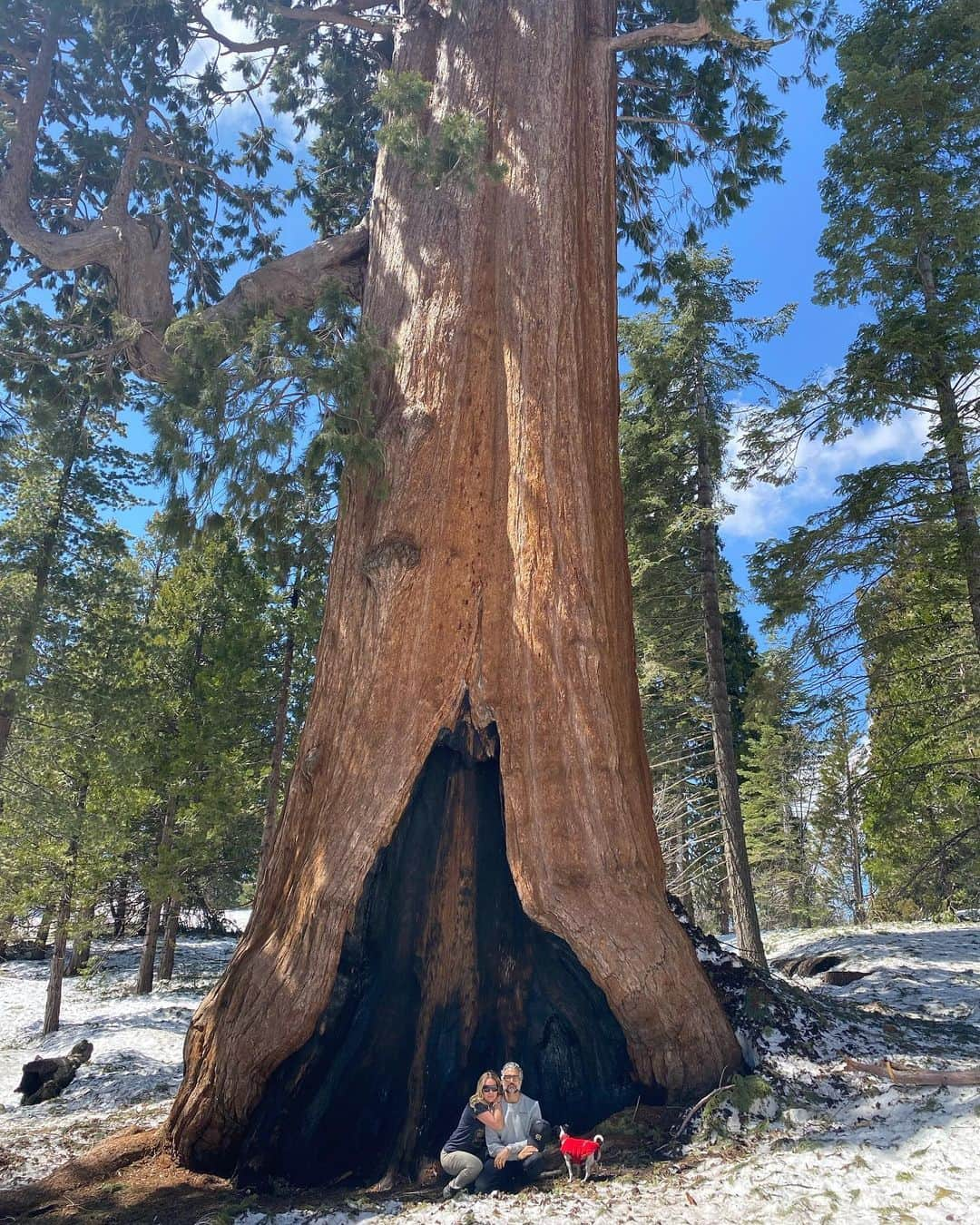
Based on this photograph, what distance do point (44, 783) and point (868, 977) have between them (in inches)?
511

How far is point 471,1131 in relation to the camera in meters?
4.82

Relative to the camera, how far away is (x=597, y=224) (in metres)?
6.92

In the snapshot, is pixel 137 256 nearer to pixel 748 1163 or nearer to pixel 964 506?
pixel 748 1163

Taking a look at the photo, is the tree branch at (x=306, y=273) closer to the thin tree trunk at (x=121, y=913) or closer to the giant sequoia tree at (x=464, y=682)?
the giant sequoia tree at (x=464, y=682)

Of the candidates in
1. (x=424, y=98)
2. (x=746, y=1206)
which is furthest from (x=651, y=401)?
(x=746, y=1206)

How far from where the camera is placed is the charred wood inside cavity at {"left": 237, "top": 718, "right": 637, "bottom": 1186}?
5.11 m

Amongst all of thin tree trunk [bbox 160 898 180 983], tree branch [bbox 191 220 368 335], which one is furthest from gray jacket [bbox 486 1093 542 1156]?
thin tree trunk [bbox 160 898 180 983]

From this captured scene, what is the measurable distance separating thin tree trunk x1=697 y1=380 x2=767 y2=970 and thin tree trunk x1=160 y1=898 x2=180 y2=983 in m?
11.0

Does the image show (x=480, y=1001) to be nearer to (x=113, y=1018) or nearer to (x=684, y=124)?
(x=684, y=124)

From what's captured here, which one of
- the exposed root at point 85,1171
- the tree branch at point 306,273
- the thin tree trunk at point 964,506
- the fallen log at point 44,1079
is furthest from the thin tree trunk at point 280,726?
the thin tree trunk at point 964,506

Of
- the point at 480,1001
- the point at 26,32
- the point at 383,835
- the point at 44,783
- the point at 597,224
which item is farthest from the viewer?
the point at 44,783

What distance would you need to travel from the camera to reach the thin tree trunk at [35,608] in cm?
1036

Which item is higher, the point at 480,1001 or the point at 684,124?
the point at 684,124

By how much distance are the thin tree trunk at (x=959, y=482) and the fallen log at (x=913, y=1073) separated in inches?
176
